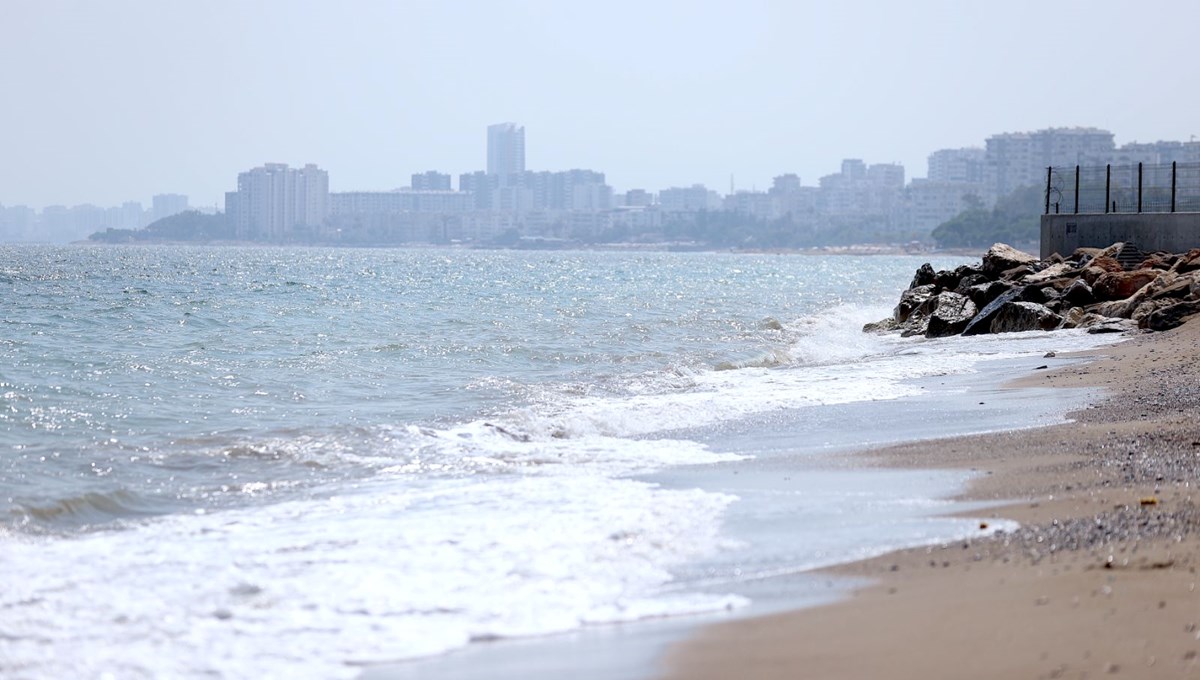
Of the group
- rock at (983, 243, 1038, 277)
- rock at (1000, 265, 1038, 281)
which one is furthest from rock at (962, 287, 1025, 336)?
rock at (983, 243, 1038, 277)

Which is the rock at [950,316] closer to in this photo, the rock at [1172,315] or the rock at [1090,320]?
the rock at [1090,320]

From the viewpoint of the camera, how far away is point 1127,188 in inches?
1276

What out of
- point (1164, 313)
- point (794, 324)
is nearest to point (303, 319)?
point (794, 324)

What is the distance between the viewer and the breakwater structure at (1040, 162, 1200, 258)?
30.2 m

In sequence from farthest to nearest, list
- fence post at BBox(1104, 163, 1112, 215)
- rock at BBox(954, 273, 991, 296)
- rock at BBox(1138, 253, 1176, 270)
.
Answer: fence post at BBox(1104, 163, 1112, 215)
rock at BBox(954, 273, 991, 296)
rock at BBox(1138, 253, 1176, 270)

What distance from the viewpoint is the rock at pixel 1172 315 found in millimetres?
18250

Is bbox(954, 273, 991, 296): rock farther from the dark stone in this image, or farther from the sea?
the sea

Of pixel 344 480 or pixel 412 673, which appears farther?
pixel 344 480

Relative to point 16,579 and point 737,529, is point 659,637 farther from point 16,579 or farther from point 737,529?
point 16,579

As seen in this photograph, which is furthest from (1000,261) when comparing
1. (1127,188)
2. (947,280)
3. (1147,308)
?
(1147,308)

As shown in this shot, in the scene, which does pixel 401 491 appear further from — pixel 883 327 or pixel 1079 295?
pixel 883 327

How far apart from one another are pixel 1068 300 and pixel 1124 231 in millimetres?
10010

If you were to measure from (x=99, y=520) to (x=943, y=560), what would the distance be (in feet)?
15.9

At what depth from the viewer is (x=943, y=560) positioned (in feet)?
17.2
